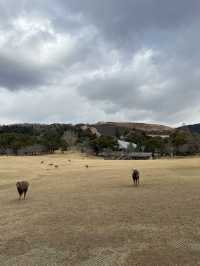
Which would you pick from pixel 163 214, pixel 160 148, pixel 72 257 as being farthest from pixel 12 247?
pixel 160 148

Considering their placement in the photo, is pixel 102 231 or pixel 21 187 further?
Result: pixel 21 187

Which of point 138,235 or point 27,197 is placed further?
point 27,197

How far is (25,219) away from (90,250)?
547 cm

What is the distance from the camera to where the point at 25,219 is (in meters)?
14.2

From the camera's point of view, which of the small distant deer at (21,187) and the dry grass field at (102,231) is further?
the small distant deer at (21,187)

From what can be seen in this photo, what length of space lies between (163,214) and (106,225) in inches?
117

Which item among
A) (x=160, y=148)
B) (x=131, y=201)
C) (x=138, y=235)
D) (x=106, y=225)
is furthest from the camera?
(x=160, y=148)

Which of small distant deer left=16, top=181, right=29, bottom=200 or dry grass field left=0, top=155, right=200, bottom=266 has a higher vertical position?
small distant deer left=16, top=181, right=29, bottom=200

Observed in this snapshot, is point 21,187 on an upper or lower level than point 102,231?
upper

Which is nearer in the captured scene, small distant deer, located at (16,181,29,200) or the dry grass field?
the dry grass field

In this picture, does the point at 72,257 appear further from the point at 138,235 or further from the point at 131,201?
the point at 131,201

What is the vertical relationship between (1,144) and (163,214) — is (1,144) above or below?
above

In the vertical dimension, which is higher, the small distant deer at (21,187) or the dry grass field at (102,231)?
the small distant deer at (21,187)

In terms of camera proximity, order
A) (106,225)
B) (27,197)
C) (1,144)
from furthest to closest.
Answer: (1,144) → (27,197) → (106,225)
